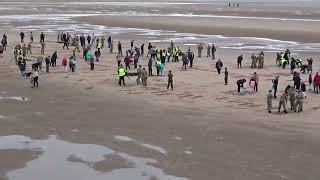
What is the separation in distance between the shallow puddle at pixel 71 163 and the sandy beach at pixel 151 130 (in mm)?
27

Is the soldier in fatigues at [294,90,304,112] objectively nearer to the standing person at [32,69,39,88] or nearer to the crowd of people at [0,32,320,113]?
the crowd of people at [0,32,320,113]

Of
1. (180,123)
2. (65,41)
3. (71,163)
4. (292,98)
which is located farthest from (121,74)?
(65,41)

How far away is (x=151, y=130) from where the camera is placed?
1922cm

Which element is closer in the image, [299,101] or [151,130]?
[151,130]

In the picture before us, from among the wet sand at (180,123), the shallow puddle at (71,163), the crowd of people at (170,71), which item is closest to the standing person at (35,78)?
the crowd of people at (170,71)

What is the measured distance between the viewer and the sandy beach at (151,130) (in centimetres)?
1495

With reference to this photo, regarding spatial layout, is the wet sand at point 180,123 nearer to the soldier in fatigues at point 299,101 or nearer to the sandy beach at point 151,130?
the sandy beach at point 151,130

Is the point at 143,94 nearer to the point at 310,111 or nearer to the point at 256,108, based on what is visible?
the point at 256,108

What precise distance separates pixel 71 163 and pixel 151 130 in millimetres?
4539

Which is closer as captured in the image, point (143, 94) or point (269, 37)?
point (143, 94)

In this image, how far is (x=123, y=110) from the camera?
22.7m

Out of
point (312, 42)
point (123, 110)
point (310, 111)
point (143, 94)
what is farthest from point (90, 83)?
point (312, 42)

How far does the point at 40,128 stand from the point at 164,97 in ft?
25.8

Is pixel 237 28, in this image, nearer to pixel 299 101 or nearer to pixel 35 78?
pixel 35 78
